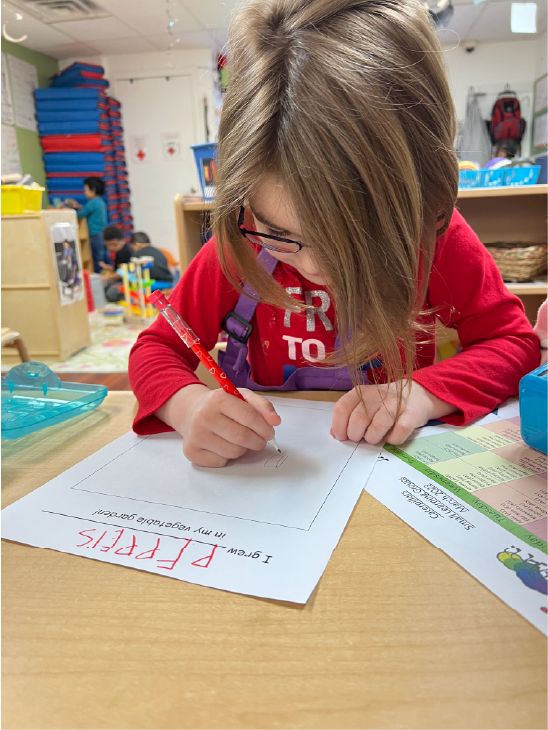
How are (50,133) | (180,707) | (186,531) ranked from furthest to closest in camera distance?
Answer: 1. (50,133)
2. (186,531)
3. (180,707)

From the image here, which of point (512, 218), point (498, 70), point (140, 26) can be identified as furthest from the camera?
point (498, 70)

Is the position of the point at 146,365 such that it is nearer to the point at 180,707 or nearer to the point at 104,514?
the point at 104,514

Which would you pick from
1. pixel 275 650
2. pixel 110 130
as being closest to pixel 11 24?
pixel 110 130

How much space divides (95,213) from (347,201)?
4334 mm

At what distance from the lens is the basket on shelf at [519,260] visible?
1385mm

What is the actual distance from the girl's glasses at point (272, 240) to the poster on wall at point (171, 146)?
4565mm

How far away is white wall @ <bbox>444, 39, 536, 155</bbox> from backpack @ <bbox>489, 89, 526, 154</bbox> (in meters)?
0.09

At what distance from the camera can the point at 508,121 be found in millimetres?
4176

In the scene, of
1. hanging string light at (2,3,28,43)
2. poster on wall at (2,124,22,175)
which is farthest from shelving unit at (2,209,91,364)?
poster on wall at (2,124,22,175)

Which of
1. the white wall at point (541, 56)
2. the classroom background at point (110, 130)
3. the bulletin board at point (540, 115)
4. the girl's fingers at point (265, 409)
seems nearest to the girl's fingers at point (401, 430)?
the girl's fingers at point (265, 409)

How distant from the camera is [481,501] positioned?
1.26 feet

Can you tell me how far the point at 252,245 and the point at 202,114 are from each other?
4.49m

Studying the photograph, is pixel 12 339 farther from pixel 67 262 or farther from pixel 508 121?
pixel 508 121

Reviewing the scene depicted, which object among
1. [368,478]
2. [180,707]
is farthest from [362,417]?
[180,707]
